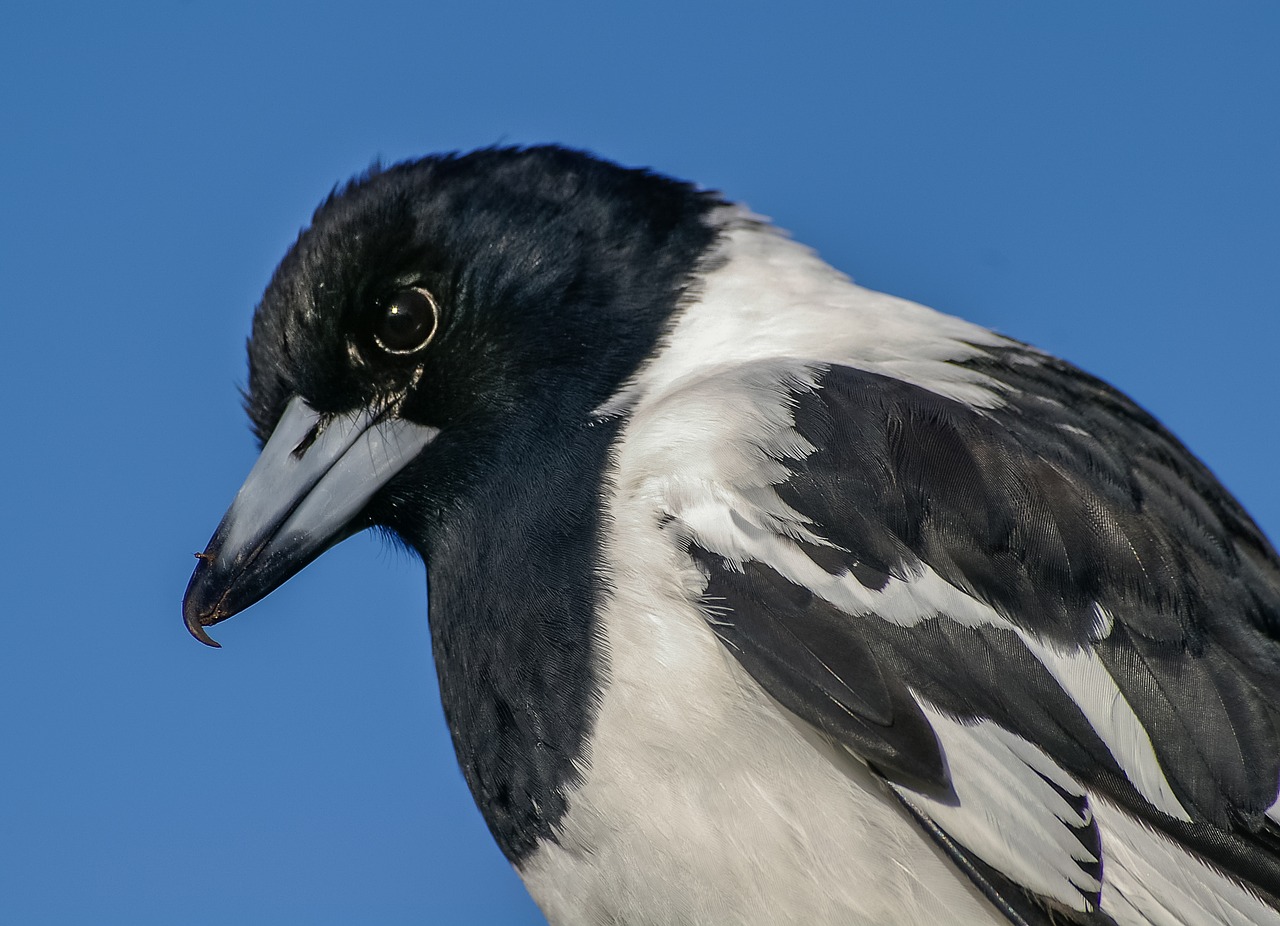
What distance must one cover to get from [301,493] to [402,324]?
17.0 inches

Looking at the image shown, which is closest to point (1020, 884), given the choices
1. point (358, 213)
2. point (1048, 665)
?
point (1048, 665)

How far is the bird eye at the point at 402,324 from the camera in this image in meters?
3.34

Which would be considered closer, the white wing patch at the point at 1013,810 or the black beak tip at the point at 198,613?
the white wing patch at the point at 1013,810

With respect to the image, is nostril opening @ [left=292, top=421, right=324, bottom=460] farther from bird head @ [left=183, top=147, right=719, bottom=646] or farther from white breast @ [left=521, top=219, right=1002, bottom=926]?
white breast @ [left=521, top=219, right=1002, bottom=926]

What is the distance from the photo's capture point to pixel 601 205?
11.4 ft

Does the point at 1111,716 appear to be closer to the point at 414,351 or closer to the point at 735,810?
the point at 735,810

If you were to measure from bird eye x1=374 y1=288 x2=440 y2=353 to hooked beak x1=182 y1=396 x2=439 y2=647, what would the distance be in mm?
162

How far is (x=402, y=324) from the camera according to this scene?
334 cm

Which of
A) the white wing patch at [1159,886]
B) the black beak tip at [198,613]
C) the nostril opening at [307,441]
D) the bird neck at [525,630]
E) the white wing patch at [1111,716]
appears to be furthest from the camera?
the nostril opening at [307,441]

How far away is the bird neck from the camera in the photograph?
2873 mm

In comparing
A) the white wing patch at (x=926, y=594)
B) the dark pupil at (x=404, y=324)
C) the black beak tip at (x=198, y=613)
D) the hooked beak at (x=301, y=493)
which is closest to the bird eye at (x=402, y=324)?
the dark pupil at (x=404, y=324)

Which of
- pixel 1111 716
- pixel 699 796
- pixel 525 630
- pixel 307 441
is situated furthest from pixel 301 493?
pixel 1111 716

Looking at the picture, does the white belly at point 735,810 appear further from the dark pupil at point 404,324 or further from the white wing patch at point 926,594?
the dark pupil at point 404,324

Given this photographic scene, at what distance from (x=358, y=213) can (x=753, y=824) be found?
159cm
